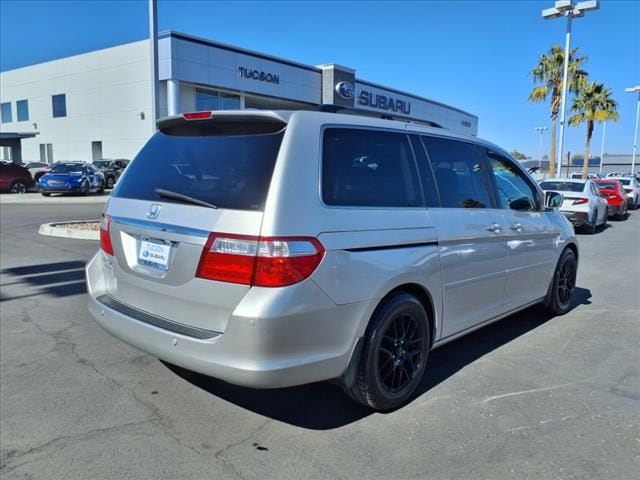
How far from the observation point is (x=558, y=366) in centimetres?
428

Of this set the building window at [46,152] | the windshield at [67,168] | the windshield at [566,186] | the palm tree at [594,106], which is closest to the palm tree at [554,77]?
the palm tree at [594,106]

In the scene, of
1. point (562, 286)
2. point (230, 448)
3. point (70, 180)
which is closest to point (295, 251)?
point (230, 448)

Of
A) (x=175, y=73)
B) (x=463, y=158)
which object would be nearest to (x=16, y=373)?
(x=463, y=158)

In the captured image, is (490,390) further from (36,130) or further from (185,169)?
(36,130)

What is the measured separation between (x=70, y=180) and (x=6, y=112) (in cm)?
2808

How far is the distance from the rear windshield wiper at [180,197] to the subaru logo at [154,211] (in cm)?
7

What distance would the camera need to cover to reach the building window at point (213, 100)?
3075 centimetres

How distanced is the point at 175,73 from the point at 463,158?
26.8m

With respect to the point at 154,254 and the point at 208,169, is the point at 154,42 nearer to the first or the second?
the point at 208,169

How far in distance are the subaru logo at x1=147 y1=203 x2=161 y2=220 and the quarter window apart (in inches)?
116

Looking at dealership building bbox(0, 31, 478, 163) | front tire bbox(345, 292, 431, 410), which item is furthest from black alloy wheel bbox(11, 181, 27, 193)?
front tire bbox(345, 292, 431, 410)

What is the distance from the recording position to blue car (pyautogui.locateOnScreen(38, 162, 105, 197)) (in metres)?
22.3

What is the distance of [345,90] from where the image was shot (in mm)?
37031

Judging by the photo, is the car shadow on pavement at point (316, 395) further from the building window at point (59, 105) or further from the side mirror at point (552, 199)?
the building window at point (59, 105)
